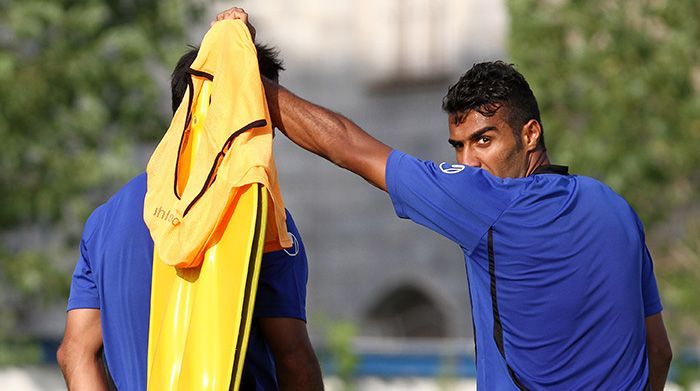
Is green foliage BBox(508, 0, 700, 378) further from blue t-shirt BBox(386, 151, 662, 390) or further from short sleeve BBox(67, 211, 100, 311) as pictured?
blue t-shirt BBox(386, 151, 662, 390)

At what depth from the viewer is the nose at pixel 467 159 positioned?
4.35 meters

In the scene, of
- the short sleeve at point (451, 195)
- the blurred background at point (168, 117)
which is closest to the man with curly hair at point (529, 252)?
the short sleeve at point (451, 195)

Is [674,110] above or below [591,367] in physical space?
below

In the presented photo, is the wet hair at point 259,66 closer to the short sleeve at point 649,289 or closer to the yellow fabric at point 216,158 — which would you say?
the yellow fabric at point 216,158

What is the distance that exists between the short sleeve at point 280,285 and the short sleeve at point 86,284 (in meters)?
0.50

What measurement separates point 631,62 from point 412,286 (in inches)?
304

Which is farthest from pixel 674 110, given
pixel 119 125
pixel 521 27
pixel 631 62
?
pixel 119 125

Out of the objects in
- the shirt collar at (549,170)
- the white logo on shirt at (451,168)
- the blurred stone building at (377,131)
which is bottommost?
the blurred stone building at (377,131)

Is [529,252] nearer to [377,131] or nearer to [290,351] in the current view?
[290,351]

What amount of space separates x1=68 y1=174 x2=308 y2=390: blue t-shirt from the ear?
757 mm

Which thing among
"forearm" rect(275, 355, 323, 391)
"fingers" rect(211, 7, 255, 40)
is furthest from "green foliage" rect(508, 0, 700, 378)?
"fingers" rect(211, 7, 255, 40)

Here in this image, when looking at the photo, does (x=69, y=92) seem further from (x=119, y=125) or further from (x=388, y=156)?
(x=388, y=156)

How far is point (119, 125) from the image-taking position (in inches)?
527

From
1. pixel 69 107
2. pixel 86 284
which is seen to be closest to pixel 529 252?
pixel 86 284
